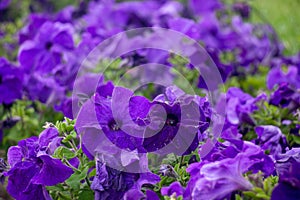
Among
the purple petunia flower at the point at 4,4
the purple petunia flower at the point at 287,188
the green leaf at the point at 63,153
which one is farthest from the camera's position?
the purple petunia flower at the point at 4,4

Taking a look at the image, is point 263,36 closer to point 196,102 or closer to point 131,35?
point 131,35

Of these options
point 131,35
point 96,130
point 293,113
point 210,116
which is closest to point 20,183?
point 96,130

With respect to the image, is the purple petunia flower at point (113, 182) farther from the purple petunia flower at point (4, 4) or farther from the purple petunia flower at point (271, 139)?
the purple petunia flower at point (4, 4)

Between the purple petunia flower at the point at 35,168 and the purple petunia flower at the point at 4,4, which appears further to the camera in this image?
the purple petunia flower at the point at 4,4

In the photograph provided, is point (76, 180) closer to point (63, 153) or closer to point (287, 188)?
point (63, 153)

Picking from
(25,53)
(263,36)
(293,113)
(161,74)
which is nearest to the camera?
(293,113)

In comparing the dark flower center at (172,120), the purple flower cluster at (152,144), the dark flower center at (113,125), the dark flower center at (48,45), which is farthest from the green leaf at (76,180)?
the dark flower center at (48,45)
